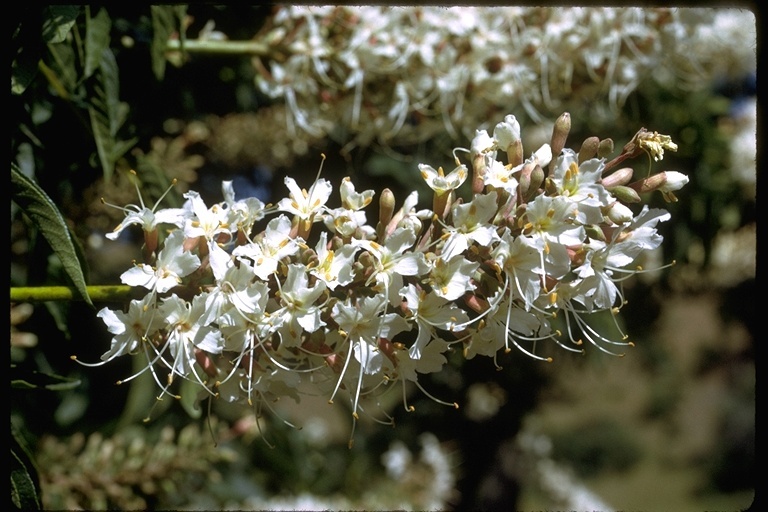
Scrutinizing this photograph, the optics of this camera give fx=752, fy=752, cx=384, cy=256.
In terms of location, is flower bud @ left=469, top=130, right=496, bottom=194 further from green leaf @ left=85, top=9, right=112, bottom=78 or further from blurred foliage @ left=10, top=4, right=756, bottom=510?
green leaf @ left=85, top=9, right=112, bottom=78

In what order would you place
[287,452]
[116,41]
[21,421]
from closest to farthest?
[21,421] → [116,41] → [287,452]

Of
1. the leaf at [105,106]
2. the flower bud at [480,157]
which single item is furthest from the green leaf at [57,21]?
the flower bud at [480,157]

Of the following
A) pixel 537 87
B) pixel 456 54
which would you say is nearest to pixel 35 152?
pixel 456 54

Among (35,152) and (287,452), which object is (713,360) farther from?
(35,152)

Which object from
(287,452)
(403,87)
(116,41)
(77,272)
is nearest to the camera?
(77,272)

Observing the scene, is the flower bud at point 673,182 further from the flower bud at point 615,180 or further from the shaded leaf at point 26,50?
the shaded leaf at point 26,50

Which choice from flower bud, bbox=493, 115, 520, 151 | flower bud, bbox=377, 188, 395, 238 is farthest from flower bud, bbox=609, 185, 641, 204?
flower bud, bbox=377, 188, 395, 238

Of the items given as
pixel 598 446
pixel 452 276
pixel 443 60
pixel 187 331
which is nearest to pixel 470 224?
pixel 452 276
